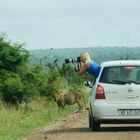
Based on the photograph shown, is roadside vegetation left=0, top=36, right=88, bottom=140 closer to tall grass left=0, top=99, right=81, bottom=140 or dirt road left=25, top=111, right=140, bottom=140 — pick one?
tall grass left=0, top=99, right=81, bottom=140

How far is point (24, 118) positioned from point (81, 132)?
6919 millimetres

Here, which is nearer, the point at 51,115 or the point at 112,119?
the point at 112,119

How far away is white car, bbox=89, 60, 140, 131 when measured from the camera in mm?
17922

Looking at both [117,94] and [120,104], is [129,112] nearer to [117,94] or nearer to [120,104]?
[120,104]

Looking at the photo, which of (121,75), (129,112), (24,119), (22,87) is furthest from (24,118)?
(129,112)

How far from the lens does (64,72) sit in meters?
46.6

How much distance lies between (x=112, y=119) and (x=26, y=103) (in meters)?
12.8

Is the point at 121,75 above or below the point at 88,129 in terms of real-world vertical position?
above

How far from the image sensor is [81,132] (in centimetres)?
1859

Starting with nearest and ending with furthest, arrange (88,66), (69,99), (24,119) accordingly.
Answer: (88,66), (24,119), (69,99)

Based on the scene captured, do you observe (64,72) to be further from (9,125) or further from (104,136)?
(104,136)

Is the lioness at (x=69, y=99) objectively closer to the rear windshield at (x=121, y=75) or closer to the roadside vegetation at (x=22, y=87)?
the roadside vegetation at (x=22, y=87)

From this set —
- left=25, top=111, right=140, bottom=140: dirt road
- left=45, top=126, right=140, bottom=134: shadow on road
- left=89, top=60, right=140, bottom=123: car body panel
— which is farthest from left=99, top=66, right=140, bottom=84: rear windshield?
left=45, top=126, right=140, bottom=134: shadow on road

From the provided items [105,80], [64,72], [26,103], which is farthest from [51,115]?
[64,72]
